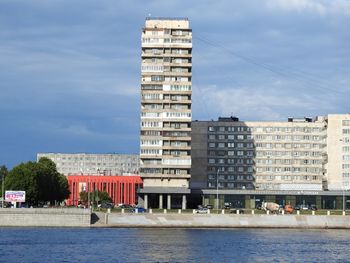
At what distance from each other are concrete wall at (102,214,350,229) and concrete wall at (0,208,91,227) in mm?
6303

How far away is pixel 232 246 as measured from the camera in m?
131

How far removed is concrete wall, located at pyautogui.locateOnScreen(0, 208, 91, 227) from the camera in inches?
7047

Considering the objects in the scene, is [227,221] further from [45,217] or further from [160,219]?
[45,217]

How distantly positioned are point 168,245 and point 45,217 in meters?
56.7

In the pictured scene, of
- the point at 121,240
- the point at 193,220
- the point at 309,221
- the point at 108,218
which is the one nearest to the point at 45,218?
the point at 108,218

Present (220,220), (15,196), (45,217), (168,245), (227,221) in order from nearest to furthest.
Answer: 1. (168,245)
2. (45,217)
3. (220,220)
4. (227,221)
5. (15,196)

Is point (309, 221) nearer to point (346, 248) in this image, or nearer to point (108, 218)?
point (108, 218)

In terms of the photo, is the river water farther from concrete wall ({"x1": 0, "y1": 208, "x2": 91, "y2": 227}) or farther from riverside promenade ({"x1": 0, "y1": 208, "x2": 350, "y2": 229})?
riverside promenade ({"x1": 0, "y1": 208, "x2": 350, "y2": 229})

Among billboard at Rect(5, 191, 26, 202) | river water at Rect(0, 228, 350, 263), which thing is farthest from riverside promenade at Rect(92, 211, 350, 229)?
billboard at Rect(5, 191, 26, 202)

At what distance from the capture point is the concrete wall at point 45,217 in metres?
179

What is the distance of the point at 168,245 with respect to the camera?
428ft

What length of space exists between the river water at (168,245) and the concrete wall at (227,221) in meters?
7.97

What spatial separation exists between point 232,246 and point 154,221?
5516cm

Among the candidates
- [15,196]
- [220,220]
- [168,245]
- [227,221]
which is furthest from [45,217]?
[168,245]
